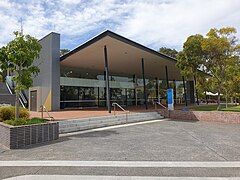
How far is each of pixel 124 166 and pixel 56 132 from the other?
3.92 meters

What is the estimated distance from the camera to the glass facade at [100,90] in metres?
18.9

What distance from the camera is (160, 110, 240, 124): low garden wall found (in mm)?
11102

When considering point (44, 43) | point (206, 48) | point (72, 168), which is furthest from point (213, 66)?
point (44, 43)

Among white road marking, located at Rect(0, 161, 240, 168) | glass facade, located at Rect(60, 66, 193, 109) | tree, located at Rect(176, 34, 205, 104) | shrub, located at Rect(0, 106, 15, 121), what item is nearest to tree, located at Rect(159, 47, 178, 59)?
glass facade, located at Rect(60, 66, 193, 109)

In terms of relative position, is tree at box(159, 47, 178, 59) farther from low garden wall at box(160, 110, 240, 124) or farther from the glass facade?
low garden wall at box(160, 110, 240, 124)

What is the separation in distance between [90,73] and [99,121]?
41.5 feet

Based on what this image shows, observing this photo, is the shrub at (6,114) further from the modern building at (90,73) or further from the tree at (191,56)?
the tree at (191,56)

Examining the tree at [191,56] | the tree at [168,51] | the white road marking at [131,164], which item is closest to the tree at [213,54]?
the tree at [191,56]

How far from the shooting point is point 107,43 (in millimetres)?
12875

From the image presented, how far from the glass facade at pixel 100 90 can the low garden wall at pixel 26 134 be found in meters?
11.5

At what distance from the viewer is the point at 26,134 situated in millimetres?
6352

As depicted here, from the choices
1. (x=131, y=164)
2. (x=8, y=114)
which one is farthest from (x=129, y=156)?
(x=8, y=114)

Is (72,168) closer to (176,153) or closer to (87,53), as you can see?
(176,153)

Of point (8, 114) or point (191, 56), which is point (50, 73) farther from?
point (191, 56)
